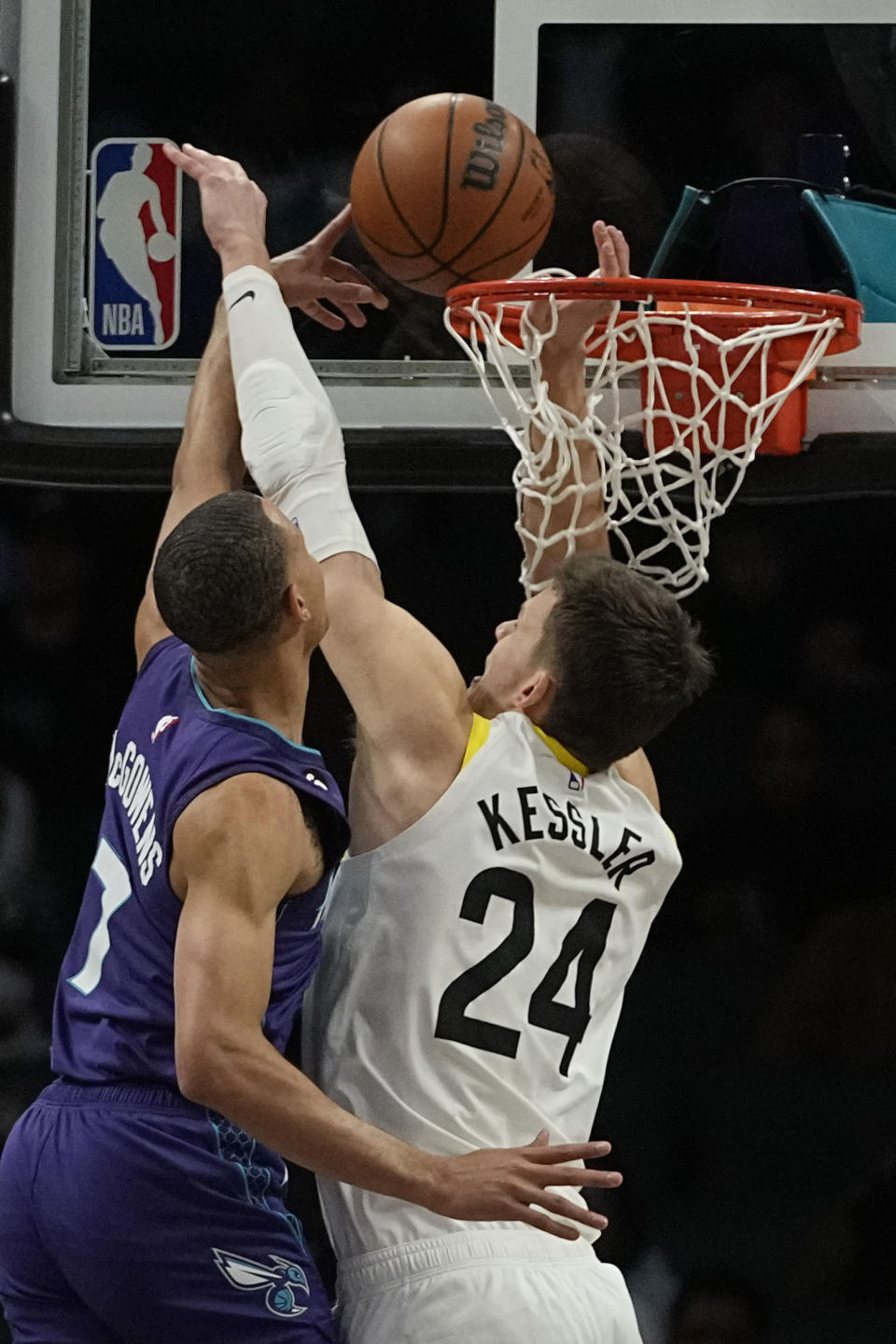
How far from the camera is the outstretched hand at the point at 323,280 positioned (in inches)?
133

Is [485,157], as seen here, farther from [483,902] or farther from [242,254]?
[483,902]

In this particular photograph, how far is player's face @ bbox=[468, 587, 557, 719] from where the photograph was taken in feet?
9.09

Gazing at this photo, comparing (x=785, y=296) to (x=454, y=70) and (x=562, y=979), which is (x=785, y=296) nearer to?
(x=454, y=70)

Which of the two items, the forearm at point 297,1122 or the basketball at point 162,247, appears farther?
the basketball at point 162,247

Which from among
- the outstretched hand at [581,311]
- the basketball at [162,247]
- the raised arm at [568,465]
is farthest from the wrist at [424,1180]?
the basketball at [162,247]

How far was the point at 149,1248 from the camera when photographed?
7.84 ft

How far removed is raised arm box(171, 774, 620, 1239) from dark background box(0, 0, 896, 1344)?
1.59 metres

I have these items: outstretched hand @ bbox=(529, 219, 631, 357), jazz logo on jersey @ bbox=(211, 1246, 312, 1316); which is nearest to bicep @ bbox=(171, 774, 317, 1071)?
jazz logo on jersey @ bbox=(211, 1246, 312, 1316)

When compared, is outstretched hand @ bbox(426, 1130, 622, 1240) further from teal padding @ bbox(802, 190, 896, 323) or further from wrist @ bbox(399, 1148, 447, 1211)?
teal padding @ bbox(802, 190, 896, 323)

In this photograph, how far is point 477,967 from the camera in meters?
2.61

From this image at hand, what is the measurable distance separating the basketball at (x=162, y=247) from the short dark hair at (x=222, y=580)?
64.5 inches

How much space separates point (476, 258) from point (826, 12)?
1.25 metres

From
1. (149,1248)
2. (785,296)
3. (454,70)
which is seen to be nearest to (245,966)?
(149,1248)

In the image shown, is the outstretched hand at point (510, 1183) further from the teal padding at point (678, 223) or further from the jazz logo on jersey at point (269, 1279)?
the teal padding at point (678, 223)
